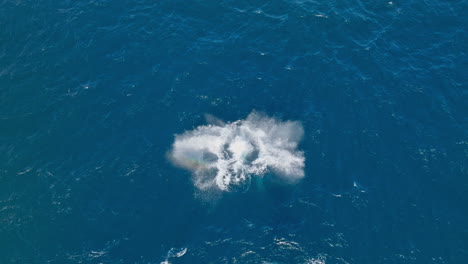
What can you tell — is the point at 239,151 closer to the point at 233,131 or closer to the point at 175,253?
the point at 233,131

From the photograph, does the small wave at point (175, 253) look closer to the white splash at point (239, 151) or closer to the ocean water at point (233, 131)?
the ocean water at point (233, 131)

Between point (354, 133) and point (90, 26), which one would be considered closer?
point (354, 133)

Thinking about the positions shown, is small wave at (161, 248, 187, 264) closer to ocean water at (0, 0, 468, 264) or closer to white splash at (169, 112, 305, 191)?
ocean water at (0, 0, 468, 264)

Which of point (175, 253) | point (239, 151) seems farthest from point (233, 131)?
point (175, 253)

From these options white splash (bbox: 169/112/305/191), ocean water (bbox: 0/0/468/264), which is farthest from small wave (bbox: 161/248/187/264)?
white splash (bbox: 169/112/305/191)

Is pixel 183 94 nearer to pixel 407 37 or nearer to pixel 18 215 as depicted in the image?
pixel 18 215

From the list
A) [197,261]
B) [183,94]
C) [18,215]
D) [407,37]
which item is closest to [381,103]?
[407,37]
